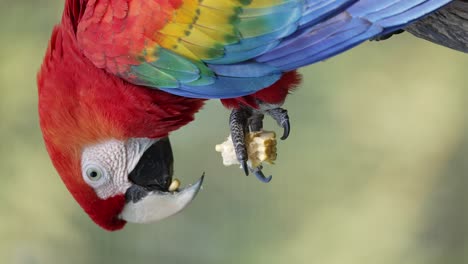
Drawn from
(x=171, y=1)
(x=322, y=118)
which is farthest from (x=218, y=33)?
(x=322, y=118)

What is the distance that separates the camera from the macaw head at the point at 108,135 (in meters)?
1.33

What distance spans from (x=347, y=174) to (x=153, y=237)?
0.75 meters

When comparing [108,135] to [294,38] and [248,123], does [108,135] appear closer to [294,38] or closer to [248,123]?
[248,123]

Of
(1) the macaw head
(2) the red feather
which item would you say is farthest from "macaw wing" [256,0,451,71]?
(1) the macaw head

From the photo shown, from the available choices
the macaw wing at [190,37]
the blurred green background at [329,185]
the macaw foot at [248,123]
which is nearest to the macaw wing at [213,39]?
the macaw wing at [190,37]

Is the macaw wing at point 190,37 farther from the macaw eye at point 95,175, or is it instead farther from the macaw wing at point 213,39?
the macaw eye at point 95,175

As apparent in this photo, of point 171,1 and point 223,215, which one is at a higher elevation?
point 171,1

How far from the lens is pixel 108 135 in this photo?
1376 millimetres

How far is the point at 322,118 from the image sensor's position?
269cm

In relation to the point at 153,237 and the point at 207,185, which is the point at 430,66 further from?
the point at 153,237

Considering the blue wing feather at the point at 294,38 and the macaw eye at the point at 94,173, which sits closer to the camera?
the blue wing feather at the point at 294,38

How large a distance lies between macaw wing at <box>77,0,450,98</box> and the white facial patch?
0.58 feet

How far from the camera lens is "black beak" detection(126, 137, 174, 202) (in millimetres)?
1437

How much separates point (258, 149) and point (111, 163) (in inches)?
11.0
